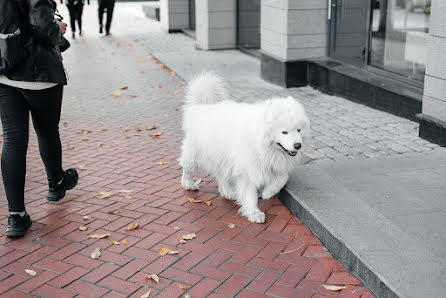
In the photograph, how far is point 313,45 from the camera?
915 centimetres

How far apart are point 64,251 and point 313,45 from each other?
629 centimetres

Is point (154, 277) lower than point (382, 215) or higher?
lower

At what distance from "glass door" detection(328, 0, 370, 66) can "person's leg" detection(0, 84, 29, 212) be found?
5.67 metres

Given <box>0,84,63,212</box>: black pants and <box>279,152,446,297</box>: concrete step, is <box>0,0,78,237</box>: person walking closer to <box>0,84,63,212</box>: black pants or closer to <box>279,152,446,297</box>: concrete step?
<box>0,84,63,212</box>: black pants

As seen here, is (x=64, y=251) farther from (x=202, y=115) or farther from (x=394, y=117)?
(x=394, y=117)

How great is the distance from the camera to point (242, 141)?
4383 mm

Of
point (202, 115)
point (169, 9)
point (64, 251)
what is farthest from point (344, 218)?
point (169, 9)

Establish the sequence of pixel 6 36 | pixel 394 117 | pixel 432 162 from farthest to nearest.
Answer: pixel 394 117
pixel 432 162
pixel 6 36

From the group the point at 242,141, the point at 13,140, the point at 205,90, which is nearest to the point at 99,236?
the point at 13,140

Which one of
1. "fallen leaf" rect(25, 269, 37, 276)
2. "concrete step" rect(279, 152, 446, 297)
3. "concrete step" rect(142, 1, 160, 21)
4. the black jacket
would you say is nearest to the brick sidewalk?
"fallen leaf" rect(25, 269, 37, 276)

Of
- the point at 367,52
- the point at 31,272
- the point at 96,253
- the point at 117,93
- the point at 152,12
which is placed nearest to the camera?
the point at 31,272

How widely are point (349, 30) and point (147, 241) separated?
19.1 ft

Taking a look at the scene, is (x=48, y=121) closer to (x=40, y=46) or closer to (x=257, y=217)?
(x=40, y=46)

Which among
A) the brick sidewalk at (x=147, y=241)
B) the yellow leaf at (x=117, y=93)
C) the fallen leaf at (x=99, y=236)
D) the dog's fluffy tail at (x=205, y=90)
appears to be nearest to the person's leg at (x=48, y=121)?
the brick sidewalk at (x=147, y=241)
